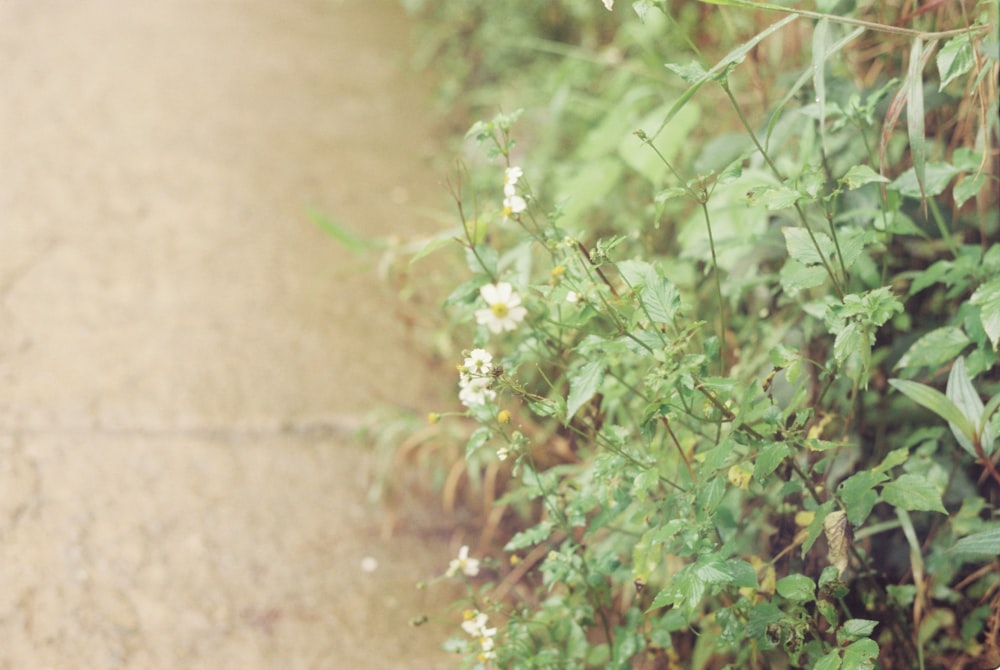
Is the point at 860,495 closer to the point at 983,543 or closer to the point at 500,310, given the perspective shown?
the point at 983,543

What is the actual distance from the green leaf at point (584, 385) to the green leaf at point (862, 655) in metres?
0.44

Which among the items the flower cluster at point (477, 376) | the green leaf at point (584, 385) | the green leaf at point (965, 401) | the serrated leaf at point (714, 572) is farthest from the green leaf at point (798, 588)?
the flower cluster at point (477, 376)

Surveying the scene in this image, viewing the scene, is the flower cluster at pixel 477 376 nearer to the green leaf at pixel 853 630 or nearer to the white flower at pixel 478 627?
the white flower at pixel 478 627

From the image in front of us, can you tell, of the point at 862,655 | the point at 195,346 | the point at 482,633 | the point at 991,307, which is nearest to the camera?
the point at 862,655

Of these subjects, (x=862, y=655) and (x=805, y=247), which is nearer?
(x=862, y=655)

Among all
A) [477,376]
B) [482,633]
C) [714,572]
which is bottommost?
[482,633]

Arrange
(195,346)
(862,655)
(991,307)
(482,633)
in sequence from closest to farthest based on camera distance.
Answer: (862,655) → (991,307) → (482,633) → (195,346)

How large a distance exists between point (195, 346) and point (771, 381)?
1543 mm

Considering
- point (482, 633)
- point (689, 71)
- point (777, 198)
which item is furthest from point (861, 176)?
point (482, 633)

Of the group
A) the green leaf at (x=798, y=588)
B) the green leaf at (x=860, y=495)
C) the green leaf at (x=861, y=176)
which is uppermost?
the green leaf at (x=861, y=176)

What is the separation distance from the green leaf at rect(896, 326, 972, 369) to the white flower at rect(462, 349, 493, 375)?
27.3 inches

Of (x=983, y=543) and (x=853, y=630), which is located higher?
(x=983, y=543)

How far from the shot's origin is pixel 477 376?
107cm

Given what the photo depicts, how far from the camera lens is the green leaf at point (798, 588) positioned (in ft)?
3.64
